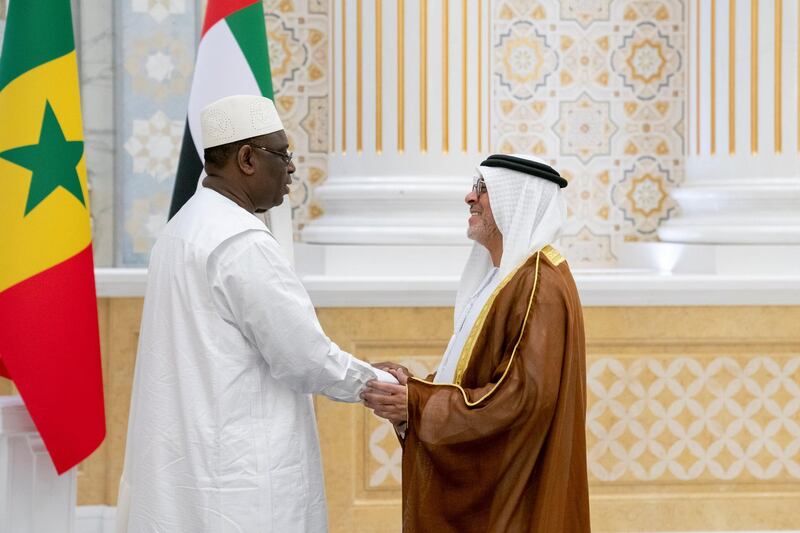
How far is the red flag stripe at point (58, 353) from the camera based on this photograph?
10.4ft

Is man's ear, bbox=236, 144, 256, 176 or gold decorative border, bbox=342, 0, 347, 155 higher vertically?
gold decorative border, bbox=342, 0, 347, 155

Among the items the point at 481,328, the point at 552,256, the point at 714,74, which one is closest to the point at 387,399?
the point at 481,328

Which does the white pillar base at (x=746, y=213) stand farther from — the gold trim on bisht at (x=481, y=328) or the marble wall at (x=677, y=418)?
the gold trim on bisht at (x=481, y=328)

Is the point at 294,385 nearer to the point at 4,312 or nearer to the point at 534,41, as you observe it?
the point at 4,312

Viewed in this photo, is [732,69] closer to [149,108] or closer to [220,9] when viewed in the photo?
[220,9]

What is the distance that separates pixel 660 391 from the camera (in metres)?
4.50

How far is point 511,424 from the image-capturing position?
8.84 ft

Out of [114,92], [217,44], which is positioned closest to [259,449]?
[217,44]

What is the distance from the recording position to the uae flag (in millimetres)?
3805

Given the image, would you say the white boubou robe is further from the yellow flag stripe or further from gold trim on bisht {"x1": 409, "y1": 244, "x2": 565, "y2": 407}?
the yellow flag stripe

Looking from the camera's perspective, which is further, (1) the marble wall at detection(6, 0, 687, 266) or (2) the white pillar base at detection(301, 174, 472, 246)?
(1) the marble wall at detection(6, 0, 687, 266)

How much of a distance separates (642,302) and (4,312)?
8.15 ft

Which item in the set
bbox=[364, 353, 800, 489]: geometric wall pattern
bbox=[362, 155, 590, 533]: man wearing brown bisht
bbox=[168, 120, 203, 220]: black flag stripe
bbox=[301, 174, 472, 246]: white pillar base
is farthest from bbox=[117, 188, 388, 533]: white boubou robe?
bbox=[364, 353, 800, 489]: geometric wall pattern

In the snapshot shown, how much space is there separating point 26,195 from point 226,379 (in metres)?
1.06
